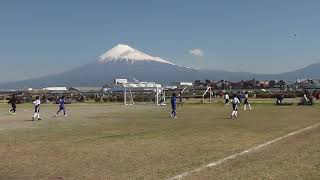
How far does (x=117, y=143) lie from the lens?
69.5 feet

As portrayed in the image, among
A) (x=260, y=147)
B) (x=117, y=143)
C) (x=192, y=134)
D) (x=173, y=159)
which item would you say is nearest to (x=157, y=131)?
(x=192, y=134)

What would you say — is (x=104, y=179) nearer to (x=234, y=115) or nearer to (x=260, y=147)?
(x=260, y=147)

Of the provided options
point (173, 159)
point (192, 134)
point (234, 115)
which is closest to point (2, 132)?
point (192, 134)

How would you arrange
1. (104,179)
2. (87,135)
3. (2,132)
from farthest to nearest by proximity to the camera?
(2,132), (87,135), (104,179)

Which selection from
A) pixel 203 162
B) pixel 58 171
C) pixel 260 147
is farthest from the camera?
pixel 260 147

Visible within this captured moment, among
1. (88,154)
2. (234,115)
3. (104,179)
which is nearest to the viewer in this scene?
(104,179)

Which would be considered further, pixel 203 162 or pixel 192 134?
pixel 192 134

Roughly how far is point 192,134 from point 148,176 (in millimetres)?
11750

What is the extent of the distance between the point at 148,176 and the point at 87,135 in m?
11.8

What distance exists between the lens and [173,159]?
53.8ft

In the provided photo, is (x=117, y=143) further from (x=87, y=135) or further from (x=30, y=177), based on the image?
(x=30, y=177)

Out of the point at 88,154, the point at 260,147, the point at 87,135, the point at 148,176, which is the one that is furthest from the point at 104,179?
the point at 87,135

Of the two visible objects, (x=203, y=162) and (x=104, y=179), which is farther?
(x=203, y=162)

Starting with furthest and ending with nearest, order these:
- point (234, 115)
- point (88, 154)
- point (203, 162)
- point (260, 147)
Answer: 1. point (234, 115)
2. point (260, 147)
3. point (88, 154)
4. point (203, 162)
